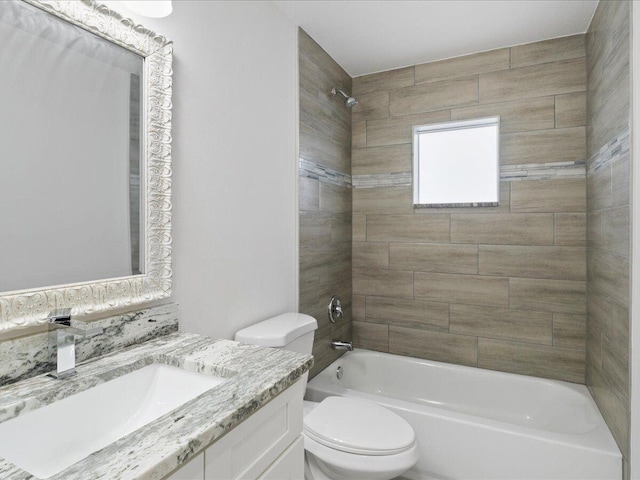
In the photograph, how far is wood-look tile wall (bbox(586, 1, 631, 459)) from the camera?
5.20 ft

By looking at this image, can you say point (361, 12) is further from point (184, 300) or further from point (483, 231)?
point (184, 300)

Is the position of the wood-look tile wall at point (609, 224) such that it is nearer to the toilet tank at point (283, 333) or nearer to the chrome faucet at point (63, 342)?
the toilet tank at point (283, 333)

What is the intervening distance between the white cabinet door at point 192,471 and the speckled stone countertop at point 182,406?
0.02 meters

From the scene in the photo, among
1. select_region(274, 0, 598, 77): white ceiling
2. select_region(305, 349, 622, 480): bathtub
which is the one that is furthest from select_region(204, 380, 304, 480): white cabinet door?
select_region(274, 0, 598, 77): white ceiling

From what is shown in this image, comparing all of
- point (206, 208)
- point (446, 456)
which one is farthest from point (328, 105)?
point (446, 456)

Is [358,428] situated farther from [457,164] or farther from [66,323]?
[457,164]

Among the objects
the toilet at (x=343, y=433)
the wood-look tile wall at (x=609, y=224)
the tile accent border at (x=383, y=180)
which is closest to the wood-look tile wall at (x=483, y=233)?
the tile accent border at (x=383, y=180)

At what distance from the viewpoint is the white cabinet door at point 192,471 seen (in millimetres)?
691

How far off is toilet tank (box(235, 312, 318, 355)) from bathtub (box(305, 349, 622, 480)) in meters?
0.52

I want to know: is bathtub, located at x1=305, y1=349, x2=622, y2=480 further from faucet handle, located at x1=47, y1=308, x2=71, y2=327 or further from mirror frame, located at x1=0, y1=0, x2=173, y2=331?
faucet handle, located at x1=47, y1=308, x2=71, y2=327

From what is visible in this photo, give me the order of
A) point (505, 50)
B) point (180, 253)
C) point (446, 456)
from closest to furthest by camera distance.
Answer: point (180, 253) < point (446, 456) < point (505, 50)

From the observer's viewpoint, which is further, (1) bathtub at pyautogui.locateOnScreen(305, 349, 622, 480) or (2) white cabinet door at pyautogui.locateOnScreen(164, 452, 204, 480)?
(1) bathtub at pyautogui.locateOnScreen(305, 349, 622, 480)

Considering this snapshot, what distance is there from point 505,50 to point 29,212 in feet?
9.15

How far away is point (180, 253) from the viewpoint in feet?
4.70
